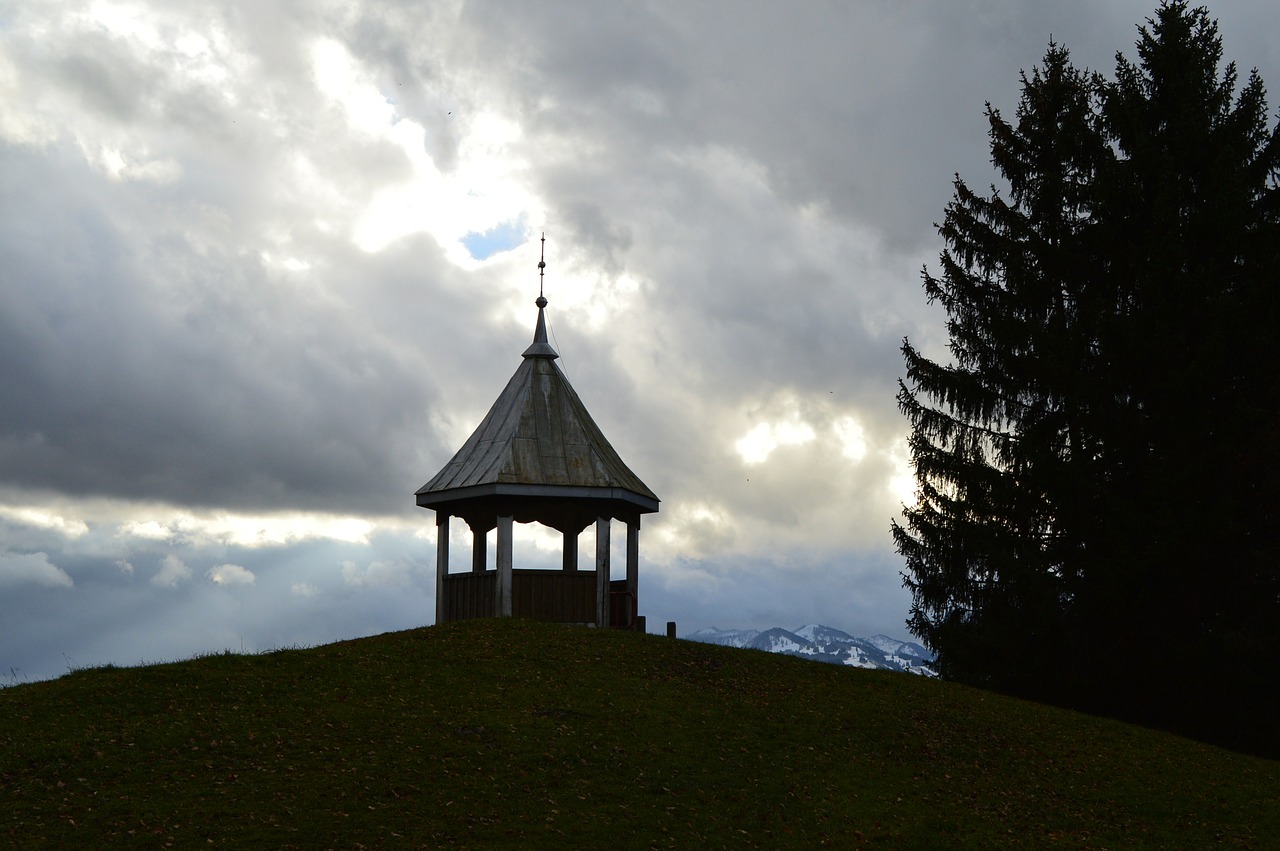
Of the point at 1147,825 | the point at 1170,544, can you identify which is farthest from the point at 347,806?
the point at 1170,544

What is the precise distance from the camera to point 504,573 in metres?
27.5

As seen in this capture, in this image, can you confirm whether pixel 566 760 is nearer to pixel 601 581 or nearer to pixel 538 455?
pixel 601 581

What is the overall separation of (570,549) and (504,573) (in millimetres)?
2595

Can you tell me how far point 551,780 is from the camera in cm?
1742

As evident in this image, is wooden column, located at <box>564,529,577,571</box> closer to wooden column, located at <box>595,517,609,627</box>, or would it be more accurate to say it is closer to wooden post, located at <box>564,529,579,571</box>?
wooden post, located at <box>564,529,579,571</box>

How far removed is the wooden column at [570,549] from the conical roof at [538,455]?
1698 millimetres


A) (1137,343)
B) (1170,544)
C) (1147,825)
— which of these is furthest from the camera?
(1137,343)

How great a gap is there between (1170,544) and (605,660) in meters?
11.7

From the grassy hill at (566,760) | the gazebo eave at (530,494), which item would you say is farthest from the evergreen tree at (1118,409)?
the gazebo eave at (530,494)

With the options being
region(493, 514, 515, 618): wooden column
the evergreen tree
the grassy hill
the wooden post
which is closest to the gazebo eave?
region(493, 514, 515, 618): wooden column

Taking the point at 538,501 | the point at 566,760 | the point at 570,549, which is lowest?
the point at 566,760

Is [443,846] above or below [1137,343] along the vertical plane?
below

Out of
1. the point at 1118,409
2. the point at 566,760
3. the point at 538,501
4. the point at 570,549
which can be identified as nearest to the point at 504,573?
the point at 538,501

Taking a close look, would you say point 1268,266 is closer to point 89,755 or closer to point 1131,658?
point 1131,658
